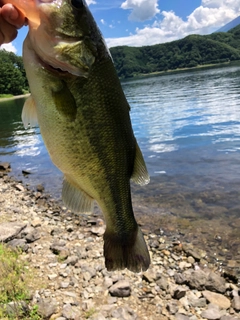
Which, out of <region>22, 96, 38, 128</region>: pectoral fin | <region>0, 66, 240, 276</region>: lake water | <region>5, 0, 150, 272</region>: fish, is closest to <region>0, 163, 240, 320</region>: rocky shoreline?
<region>0, 66, 240, 276</region>: lake water

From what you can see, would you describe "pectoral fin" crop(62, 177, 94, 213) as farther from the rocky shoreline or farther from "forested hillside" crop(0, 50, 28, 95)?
"forested hillside" crop(0, 50, 28, 95)

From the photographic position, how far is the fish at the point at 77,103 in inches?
92.1

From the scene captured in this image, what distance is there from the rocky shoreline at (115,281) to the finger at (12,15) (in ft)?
14.7

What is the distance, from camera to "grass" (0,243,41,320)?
483 cm

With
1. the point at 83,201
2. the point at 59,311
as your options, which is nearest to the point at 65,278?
the point at 59,311

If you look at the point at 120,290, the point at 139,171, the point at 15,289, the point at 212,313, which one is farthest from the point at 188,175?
the point at 139,171

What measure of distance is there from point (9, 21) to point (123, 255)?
2.41 metres

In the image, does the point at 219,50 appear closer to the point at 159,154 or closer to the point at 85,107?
the point at 159,154

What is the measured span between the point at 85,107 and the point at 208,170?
12.6 meters

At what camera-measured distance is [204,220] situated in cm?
989

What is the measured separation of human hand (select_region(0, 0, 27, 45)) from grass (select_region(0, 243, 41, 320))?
158 inches

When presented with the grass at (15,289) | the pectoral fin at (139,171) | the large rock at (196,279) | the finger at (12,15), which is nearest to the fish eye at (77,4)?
the finger at (12,15)

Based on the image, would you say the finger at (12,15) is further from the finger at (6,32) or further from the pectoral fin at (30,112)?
the pectoral fin at (30,112)

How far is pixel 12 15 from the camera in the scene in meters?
2.44
